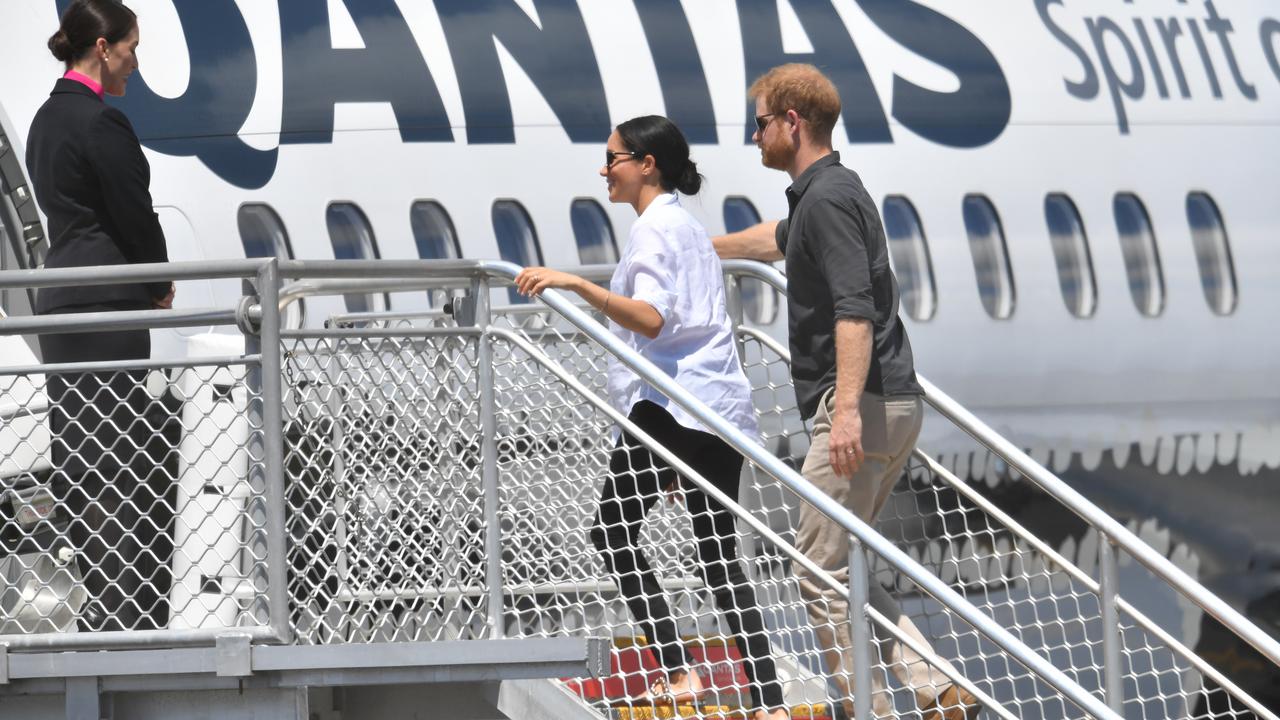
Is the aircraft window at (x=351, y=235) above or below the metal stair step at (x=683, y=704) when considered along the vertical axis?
above

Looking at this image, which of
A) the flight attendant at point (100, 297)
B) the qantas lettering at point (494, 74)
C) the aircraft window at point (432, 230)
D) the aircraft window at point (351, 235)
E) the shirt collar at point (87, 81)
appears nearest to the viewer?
the flight attendant at point (100, 297)

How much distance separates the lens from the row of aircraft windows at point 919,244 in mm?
7047

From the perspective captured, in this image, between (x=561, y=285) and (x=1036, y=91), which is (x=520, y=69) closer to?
(x=1036, y=91)

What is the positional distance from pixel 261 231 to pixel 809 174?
3662 mm

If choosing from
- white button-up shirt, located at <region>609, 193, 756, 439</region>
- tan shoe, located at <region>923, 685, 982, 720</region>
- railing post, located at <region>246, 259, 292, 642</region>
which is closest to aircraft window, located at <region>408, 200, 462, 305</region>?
white button-up shirt, located at <region>609, 193, 756, 439</region>

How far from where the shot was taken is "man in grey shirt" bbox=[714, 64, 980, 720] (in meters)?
3.66

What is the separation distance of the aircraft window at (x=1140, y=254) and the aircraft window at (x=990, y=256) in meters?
0.71

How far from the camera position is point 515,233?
732 centimetres

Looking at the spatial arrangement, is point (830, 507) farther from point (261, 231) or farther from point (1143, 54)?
point (1143, 54)

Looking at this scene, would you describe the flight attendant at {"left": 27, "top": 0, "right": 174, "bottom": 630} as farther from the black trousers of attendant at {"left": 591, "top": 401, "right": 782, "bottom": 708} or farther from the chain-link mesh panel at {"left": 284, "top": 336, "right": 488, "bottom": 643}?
the black trousers of attendant at {"left": 591, "top": 401, "right": 782, "bottom": 708}

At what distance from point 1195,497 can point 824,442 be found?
4874 millimetres

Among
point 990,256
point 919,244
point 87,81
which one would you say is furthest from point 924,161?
point 87,81

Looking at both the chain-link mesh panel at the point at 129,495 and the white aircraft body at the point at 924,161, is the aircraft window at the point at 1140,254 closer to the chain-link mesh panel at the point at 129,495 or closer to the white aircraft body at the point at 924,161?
the white aircraft body at the point at 924,161

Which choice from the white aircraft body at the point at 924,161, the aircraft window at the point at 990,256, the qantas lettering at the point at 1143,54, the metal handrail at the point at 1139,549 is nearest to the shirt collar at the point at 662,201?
the metal handrail at the point at 1139,549
